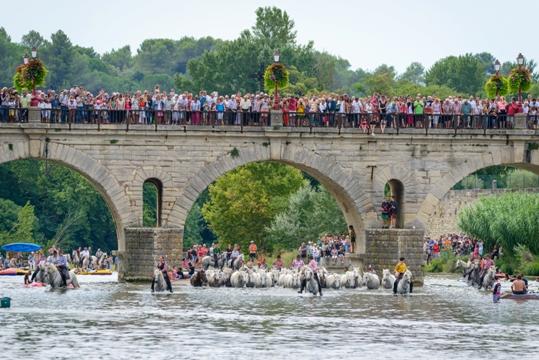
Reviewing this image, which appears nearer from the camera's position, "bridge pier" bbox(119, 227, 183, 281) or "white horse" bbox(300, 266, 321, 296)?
"white horse" bbox(300, 266, 321, 296)

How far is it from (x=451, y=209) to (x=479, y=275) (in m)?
30.3

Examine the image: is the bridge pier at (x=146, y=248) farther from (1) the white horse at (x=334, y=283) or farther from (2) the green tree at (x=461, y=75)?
(2) the green tree at (x=461, y=75)

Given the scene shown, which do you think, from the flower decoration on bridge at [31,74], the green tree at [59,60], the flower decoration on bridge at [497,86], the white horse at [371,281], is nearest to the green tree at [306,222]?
the flower decoration on bridge at [497,86]

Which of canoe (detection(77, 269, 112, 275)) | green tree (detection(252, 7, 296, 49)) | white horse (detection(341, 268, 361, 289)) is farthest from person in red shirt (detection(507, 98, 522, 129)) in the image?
green tree (detection(252, 7, 296, 49))

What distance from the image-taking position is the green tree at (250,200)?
336 feet

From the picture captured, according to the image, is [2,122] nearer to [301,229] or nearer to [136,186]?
[136,186]

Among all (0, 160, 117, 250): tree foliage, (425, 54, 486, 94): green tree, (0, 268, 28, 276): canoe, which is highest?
(425, 54, 486, 94): green tree

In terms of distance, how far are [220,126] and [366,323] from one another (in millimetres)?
17800

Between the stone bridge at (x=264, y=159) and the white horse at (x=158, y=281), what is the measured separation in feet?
15.8

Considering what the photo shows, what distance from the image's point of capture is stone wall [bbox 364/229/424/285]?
7262 cm

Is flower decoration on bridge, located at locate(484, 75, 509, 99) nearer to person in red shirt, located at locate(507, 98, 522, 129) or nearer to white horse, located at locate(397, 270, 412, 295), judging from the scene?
person in red shirt, located at locate(507, 98, 522, 129)

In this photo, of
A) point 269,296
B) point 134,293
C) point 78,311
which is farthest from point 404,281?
point 78,311

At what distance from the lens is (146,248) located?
232 ft

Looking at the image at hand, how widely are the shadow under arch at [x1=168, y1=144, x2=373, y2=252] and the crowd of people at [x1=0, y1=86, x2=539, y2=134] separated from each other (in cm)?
121
